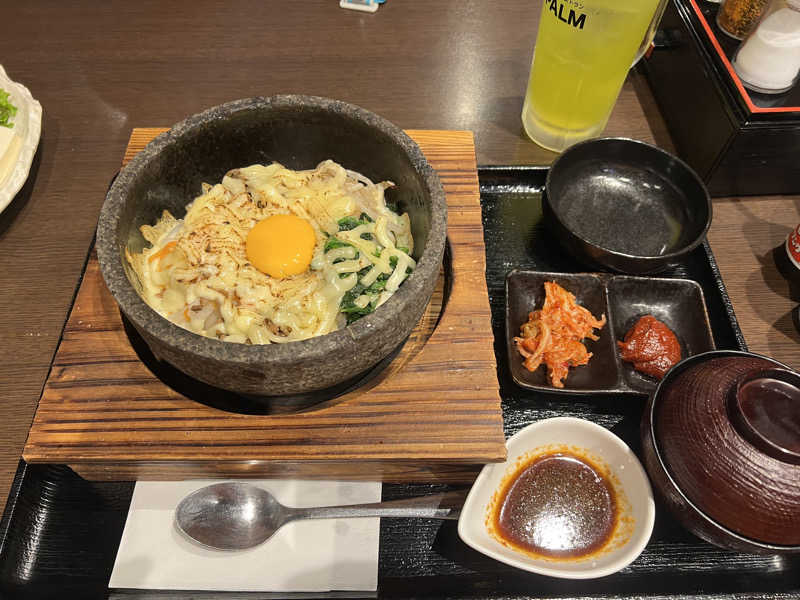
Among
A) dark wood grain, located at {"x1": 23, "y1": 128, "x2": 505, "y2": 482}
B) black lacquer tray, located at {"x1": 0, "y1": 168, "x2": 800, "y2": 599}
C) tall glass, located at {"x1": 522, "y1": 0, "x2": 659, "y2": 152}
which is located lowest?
black lacquer tray, located at {"x1": 0, "y1": 168, "x2": 800, "y2": 599}

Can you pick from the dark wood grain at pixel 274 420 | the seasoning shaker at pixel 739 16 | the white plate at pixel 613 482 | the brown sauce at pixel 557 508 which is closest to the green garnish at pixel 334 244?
the dark wood grain at pixel 274 420

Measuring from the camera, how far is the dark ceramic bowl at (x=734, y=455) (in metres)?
1.28

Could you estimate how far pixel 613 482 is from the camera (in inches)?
61.1

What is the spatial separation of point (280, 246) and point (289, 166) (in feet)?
1.25

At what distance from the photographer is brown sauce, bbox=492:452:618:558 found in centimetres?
148

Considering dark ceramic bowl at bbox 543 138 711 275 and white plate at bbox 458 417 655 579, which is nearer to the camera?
white plate at bbox 458 417 655 579

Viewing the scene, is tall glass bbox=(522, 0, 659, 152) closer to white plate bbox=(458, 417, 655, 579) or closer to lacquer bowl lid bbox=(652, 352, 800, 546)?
lacquer bowl lid bbox=(652, 352, 800, 546)

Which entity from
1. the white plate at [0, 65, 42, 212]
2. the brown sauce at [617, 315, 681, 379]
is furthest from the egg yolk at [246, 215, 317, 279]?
the white plate at [0, 65, 42, 212]

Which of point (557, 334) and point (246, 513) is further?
point (557, 334)

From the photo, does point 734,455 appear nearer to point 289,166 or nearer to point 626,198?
point 626,198

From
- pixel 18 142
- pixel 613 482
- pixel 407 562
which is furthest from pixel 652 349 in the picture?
Result: pixel 18 142

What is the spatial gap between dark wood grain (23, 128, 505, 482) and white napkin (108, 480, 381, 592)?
85mm

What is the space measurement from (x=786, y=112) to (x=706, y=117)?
0.93ft

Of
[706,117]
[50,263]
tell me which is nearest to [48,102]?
[50,263]
